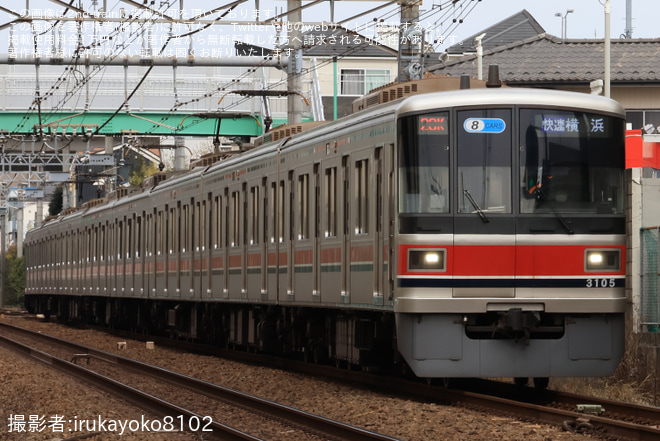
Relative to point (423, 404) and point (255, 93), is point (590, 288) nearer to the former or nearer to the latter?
point (423, 404)

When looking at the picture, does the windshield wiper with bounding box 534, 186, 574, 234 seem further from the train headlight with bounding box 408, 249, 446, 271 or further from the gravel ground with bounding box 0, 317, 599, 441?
the gravel ground with bounding box 0, 317, 599, 441

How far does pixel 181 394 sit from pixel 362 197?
122 inches

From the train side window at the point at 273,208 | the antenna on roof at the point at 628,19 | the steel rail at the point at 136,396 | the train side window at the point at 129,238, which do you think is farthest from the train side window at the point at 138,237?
the antenna on roof at the point at 628,19

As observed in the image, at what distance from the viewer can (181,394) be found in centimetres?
1480

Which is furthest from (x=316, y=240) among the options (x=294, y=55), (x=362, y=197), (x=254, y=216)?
(x=294, y=55)

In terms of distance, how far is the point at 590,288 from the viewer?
12297 millimetres

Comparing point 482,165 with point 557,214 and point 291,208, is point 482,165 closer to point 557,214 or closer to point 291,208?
point 557,214

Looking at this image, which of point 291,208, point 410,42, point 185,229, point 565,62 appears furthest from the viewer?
point 565,62

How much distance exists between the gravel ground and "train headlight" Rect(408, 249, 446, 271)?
1218 mm

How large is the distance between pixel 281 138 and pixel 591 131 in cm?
636

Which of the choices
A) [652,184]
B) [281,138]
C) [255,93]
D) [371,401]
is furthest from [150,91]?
[371,401]

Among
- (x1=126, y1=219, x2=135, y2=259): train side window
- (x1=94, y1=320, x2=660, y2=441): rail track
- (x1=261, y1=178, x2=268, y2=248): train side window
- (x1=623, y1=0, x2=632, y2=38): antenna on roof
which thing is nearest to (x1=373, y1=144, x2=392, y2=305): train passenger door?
(x1=94, y1=320, x2=660, y2=441): rail track

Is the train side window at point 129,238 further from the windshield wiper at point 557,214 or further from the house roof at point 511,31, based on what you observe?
the house roof at point 511,31

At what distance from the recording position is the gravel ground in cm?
1045
